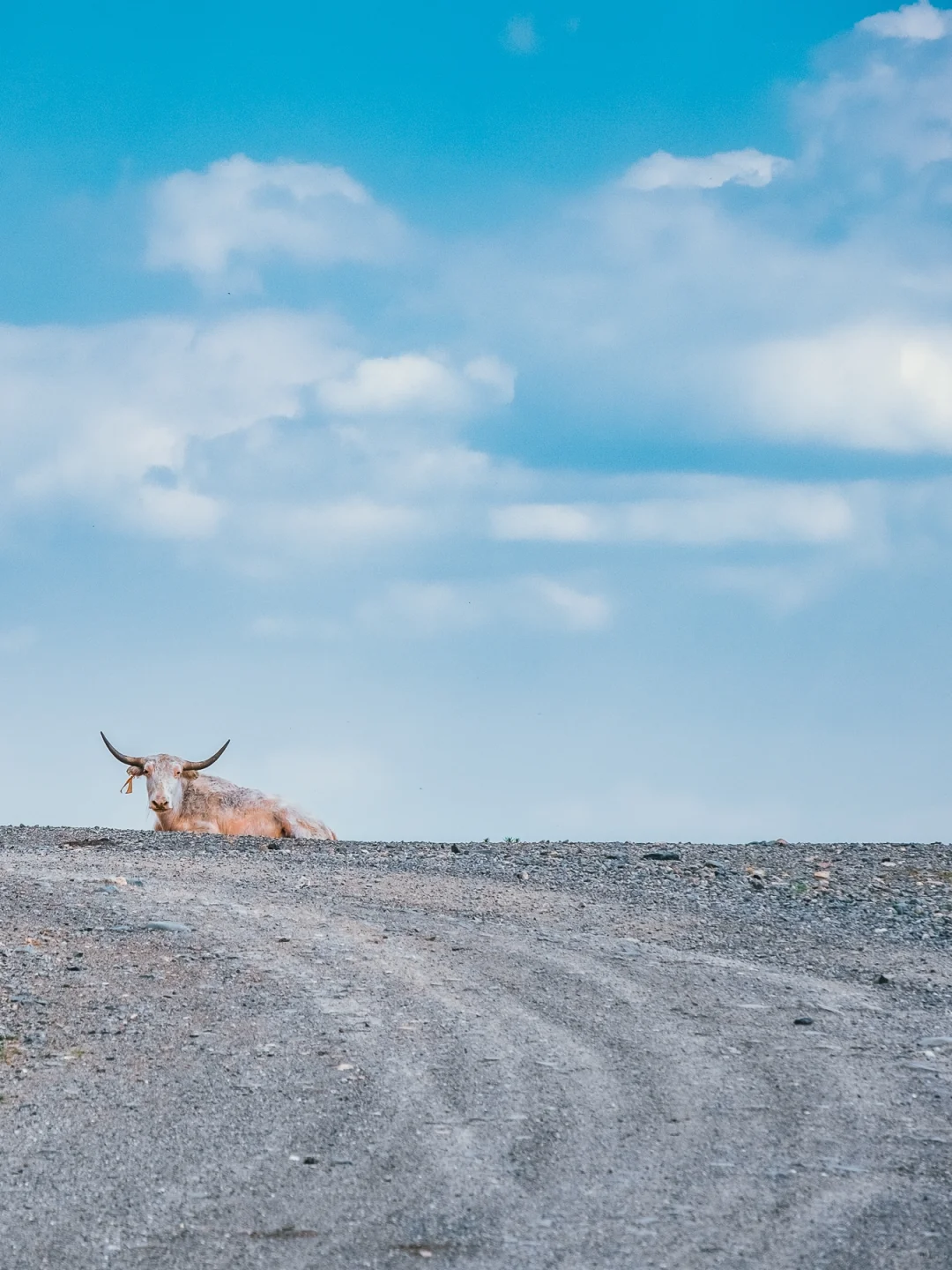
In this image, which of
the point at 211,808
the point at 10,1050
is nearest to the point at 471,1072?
the point at 10,1050

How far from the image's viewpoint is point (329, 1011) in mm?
9734

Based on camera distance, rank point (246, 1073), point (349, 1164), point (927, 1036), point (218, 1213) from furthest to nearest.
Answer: point (927, 1036) → point (246, 1073) → point (349, 1164) → point (218, 1213)

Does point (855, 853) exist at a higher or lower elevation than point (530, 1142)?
higher

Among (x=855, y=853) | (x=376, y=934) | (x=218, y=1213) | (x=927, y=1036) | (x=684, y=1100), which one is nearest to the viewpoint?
(x=218, y=1213)

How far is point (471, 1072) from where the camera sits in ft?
27.5

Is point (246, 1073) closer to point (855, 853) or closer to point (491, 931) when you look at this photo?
point (491, 931)

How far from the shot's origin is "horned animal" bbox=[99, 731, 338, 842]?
25.4 metres

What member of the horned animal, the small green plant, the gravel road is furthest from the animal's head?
the small green plant

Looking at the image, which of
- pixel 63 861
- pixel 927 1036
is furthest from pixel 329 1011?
pixel 63 861

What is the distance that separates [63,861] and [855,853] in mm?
9709

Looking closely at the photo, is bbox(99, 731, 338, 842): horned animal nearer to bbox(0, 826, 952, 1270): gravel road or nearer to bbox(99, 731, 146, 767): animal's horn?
bbox(99, 731, 146, 767): animal's horn

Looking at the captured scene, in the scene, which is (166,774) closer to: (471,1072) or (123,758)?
(123,758)

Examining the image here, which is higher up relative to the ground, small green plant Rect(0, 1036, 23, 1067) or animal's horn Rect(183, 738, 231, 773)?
animal's horn Rect(183, 738, 231, 773)

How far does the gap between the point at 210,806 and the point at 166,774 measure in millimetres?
994
